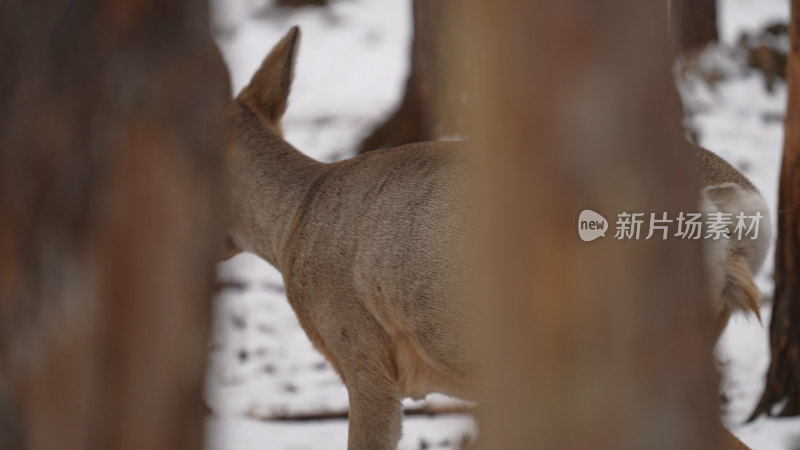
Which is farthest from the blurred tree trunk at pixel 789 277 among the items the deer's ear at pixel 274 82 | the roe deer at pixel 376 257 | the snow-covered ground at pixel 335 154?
the deer's ear at pixel 274 82

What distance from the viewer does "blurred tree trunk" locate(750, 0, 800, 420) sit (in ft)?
17.2

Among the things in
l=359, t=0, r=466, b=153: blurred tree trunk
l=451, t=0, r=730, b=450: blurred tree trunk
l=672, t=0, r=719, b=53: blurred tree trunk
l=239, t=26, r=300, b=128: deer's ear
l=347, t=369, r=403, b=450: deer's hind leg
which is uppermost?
l=672, t=0, r=719, b=53: blurred tree trunk

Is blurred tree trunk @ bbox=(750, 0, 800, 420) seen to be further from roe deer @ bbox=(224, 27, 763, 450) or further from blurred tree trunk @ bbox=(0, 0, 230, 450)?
blurred tree trunk @ bbox=(0, 0, 230, 450)

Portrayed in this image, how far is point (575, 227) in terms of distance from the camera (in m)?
1.39

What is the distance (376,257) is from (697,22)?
300 inches

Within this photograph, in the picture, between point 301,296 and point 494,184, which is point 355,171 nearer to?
point 301,296

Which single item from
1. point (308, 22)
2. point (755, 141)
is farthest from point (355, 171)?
point (308, 22)

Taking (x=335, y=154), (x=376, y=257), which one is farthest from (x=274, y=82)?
(x=335, y=154)

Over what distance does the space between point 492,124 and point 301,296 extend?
335 centimetres

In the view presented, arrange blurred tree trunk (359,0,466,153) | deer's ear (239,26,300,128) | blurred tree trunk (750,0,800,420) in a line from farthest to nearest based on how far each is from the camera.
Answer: blurred tree trunk (359,0,466,153)
deer's ear (239,26,300,128)
blurred tree trunk (750,0,800,420)

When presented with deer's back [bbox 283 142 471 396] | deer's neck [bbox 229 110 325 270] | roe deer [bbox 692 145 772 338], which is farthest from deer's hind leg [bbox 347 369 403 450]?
roe deer [bbox 692 145 772 338]

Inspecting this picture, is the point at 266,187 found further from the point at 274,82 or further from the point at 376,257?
the point at 376,257

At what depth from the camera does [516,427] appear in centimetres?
143

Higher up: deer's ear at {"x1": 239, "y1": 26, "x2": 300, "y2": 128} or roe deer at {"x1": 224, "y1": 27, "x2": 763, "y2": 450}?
deer's ear at {"x1": 239, "y1": 26, "x2": 300, "y2": 128}
